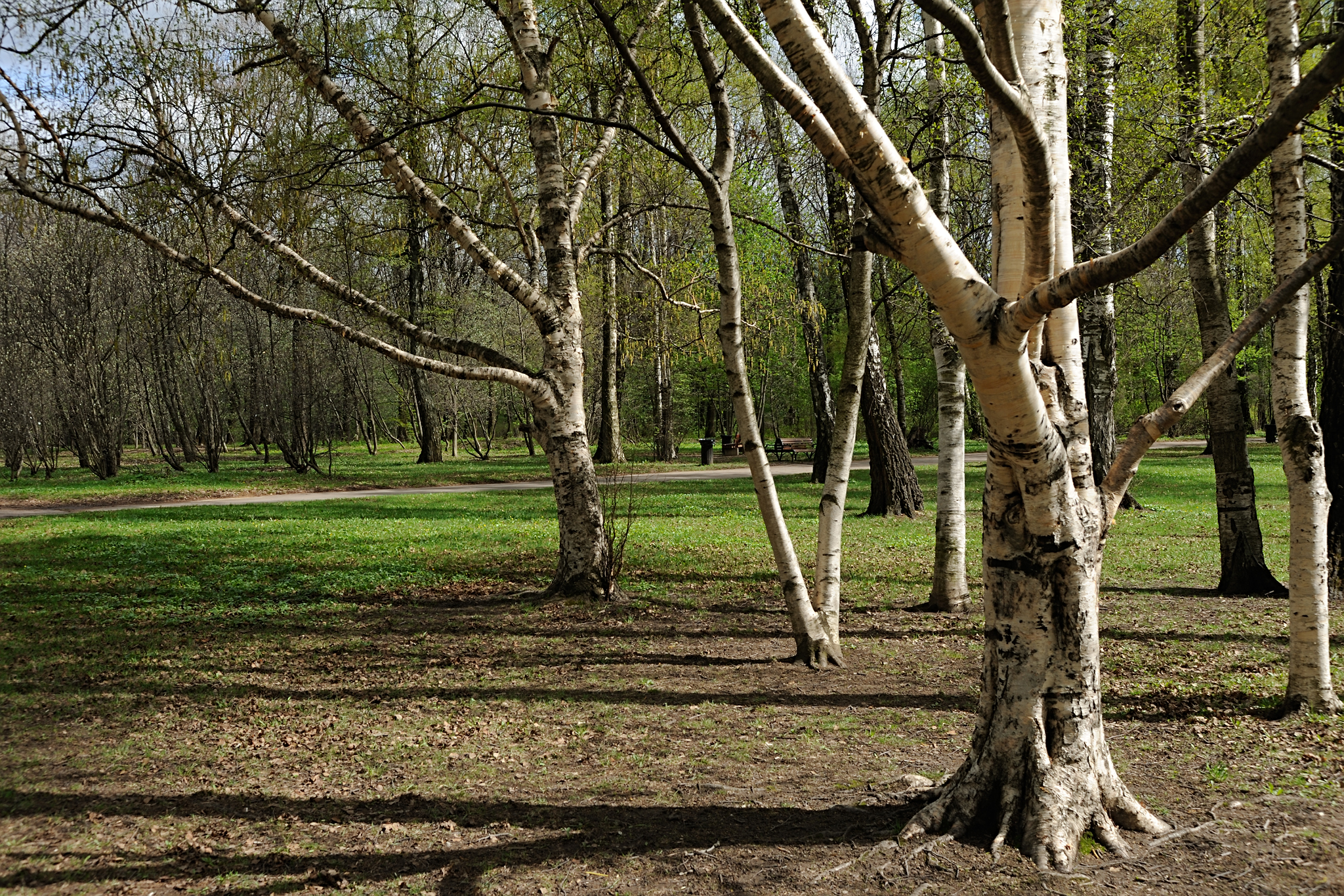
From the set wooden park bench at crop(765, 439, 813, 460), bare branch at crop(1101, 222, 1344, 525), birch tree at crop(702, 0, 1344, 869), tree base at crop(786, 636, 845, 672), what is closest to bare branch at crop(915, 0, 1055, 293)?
birch tree at crop(702, 0, 1344, 869)

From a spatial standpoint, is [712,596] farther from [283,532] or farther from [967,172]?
[967,172]

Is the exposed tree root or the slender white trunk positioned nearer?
the exposed tree root

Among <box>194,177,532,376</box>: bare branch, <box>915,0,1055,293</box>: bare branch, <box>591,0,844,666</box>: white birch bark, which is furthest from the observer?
<box>194,177,532,376</box>: bare branch

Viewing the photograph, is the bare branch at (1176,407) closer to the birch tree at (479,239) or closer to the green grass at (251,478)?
the birch tree at (479,239)

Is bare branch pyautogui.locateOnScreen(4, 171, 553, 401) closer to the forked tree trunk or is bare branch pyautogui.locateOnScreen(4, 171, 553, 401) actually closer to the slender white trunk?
the slender white trunk

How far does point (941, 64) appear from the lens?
7.46 metres

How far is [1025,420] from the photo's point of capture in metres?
2.97

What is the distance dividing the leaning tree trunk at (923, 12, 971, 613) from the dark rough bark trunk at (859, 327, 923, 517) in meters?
6.23

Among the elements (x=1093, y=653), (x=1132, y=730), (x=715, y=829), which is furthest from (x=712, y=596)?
(x=1093, y=653)

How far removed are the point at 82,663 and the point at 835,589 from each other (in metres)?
5.65

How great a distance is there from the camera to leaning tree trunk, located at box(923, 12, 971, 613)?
7.75 meters

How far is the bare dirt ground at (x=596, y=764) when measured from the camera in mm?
3326

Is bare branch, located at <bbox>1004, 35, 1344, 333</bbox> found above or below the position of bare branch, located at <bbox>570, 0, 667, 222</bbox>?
below

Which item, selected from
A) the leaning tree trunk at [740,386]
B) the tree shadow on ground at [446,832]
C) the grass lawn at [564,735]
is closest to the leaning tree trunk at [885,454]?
the grass lawn at [564,735]
